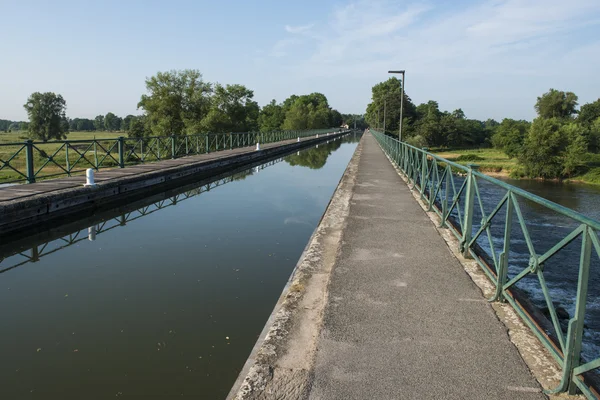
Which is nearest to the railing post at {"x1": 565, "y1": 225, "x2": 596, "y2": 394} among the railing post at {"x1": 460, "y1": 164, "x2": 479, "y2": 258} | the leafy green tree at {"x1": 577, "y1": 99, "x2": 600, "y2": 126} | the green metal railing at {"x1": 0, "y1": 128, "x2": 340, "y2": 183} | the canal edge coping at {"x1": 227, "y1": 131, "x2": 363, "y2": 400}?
the canal edge coping at {"x1": 227, "y1": 131, "x2": 363, "y2": 400}

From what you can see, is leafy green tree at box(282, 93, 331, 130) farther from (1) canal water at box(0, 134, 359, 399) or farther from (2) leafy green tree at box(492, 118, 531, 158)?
(1) canal water at box(0, 134, 359, 399)

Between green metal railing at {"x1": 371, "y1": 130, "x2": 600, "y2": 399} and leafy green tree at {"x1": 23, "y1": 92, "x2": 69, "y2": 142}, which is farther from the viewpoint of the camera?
leafy green tree at {"x1": 23, "y1": 92, "x2": 69, "y2": 142}

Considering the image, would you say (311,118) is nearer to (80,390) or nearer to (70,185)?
(70,185)

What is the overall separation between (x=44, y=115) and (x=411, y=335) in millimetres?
97082

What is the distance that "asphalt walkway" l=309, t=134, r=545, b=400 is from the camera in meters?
2.74

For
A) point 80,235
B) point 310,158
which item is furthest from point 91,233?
point 310,158

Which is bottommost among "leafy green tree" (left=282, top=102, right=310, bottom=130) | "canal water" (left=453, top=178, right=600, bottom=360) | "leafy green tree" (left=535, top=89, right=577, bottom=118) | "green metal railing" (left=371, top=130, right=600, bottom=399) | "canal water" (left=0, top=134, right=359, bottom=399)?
"canal water" (left=453, top=178, right=600, bottom=360)

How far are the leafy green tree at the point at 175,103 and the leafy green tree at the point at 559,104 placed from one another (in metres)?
81.0

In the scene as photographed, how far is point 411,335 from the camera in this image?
3406 mm

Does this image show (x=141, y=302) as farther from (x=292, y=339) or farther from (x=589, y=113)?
(x=589, y=113)

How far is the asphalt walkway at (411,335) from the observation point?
274 cm

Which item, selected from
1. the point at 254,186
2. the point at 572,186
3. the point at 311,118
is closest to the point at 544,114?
the point at 311,118

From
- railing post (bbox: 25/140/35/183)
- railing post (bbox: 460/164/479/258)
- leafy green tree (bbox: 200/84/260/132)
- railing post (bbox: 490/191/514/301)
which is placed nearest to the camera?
railing post (bbox: 490/191/514/301)

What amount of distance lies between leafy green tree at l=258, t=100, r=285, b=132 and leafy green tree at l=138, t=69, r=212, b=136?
2449 inches
